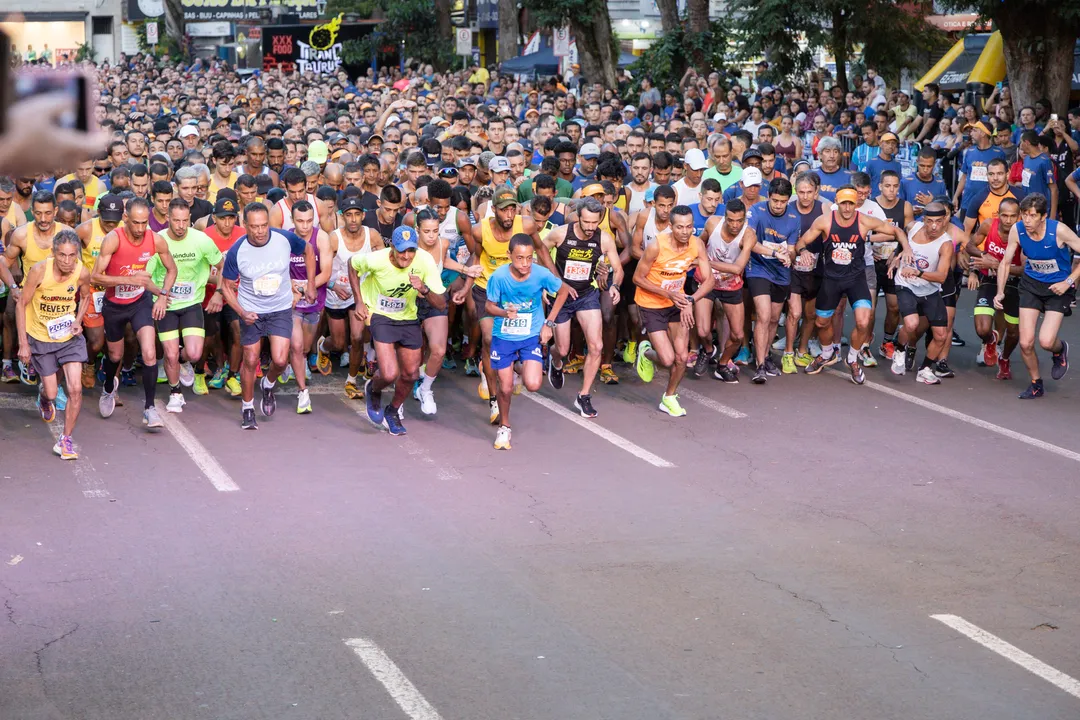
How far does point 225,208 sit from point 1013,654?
7776 mm

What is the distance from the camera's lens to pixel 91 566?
820 centimetres

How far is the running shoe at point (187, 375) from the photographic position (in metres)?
13.0

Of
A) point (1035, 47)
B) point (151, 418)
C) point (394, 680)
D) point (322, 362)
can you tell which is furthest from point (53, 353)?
point (1035, 47)

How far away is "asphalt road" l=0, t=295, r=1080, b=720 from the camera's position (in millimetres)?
6469

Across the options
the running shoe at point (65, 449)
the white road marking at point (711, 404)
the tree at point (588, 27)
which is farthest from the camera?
the tree at point (588, 27)

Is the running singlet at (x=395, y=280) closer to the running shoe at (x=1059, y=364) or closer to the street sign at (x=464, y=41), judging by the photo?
the running shoe at (x=1059, y=364)

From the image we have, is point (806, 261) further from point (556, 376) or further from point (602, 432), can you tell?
point (602, 432)

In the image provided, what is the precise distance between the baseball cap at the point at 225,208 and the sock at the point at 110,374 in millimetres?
1505

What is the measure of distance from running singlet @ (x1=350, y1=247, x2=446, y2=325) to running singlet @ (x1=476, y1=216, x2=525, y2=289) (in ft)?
3.37

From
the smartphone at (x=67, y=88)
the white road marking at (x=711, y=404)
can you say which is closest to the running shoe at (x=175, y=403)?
the white road marking at (x=711, y=404)

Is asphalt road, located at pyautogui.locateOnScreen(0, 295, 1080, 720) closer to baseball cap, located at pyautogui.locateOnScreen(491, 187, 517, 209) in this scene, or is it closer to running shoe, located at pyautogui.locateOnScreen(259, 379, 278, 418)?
running shoe, located at pyautogui.locateOnScreen(259, 379, 278, 418)

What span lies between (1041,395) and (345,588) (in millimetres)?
7167

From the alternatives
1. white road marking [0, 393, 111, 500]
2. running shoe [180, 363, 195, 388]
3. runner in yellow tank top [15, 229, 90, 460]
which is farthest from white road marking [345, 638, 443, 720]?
running shoe [180, 363, 195, 388]

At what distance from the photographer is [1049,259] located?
1260cm
